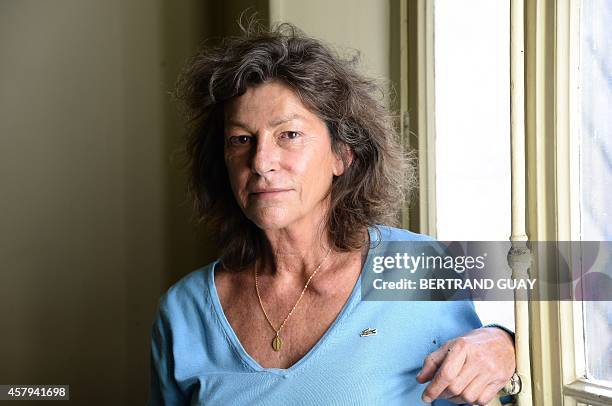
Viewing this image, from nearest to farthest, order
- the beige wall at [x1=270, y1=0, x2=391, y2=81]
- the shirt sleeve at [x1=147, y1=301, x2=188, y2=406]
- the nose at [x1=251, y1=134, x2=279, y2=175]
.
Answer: the nose at [x1=251, y1=134, x2=279, y2=175]
the shirt sleeve at [x1=147, y1=301, x2=188, y2=406]
the beige wall at [x1=270, y1=0, x2=391, y2=81]

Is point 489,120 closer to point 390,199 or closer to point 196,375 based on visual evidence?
point 390,199

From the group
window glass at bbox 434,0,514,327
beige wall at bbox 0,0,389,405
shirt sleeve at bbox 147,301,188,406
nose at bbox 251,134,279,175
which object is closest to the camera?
nose at bbox 251,134,279,175

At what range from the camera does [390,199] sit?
5.17 feet

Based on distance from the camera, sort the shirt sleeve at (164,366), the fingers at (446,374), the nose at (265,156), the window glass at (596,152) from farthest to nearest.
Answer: the shirt sleeve at (164,366), the nose at (265,156), the window glass at (596,152), the fingers at (446,374)

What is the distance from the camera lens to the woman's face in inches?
52.6

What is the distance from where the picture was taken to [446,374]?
3.58ft

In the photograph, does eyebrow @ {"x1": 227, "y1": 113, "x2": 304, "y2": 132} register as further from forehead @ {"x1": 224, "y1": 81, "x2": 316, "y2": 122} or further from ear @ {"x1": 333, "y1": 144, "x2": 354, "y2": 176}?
ear @ {"x1": 333, "y1": 144, "x2": 354, "y2": 176}

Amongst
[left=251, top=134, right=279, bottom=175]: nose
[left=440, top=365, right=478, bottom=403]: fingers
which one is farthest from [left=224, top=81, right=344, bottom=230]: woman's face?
[left=440, top=365, right=478, bottom=403]: fingers

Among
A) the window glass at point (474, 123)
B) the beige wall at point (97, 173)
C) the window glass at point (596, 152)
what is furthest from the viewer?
the beige wall at point (97, 173)

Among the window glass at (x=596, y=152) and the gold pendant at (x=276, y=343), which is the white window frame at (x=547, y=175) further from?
the gold pendant at (x=276, y=343)

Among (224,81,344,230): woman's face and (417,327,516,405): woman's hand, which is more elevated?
(224,81,344,230): woman's face

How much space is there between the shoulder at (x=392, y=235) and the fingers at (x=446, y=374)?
0.39 metres

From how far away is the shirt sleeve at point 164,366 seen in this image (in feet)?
4.77

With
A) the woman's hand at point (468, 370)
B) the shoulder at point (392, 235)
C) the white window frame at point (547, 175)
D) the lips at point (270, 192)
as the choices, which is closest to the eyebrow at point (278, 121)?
the lips at point (270, 192)
